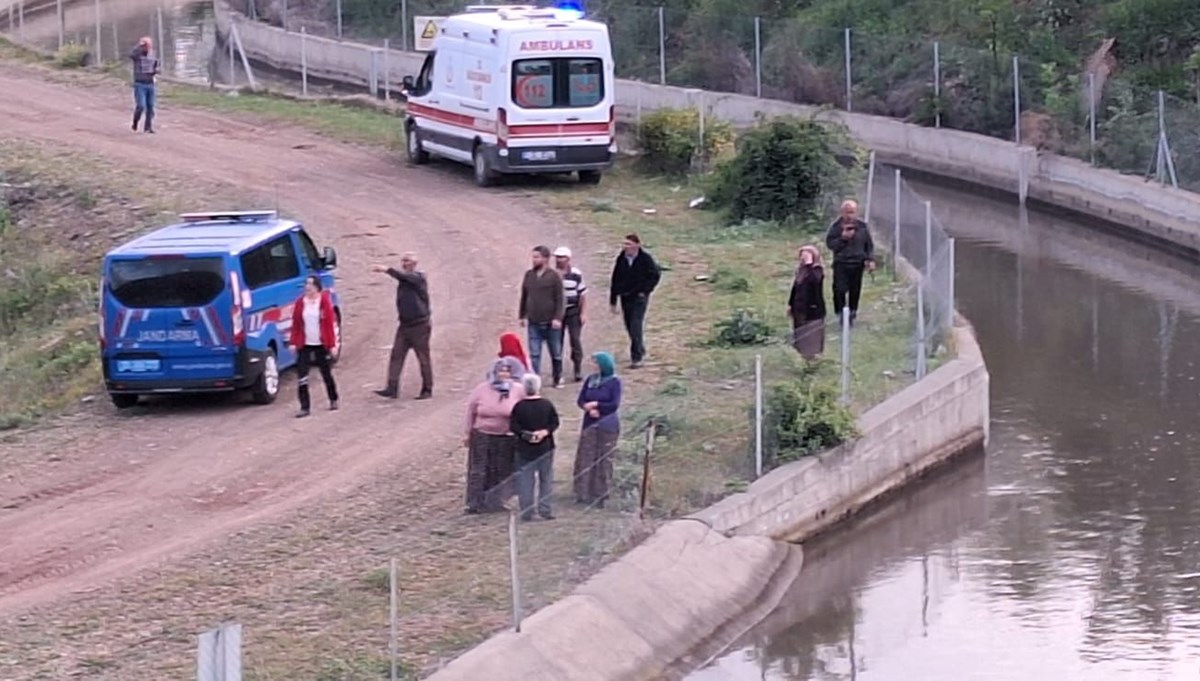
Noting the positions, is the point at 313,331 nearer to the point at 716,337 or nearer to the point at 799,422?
the point at 799,422

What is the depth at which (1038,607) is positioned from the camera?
19.2 meters

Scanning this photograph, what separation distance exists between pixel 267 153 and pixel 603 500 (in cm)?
2131

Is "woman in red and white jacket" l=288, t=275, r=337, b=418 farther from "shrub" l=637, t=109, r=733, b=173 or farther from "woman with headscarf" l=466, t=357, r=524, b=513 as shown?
"shrub" l=637, t=109, r=733, b=173

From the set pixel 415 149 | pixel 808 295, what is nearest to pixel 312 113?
pixel 415 149

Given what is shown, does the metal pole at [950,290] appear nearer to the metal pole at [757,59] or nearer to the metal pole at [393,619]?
the metal pole at [393,619]

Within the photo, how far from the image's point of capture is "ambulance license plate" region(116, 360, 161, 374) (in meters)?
23.3

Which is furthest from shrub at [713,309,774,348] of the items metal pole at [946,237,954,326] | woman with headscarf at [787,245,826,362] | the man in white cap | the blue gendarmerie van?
the blue gendarmerie van

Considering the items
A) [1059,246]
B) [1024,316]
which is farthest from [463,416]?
[1059,246]

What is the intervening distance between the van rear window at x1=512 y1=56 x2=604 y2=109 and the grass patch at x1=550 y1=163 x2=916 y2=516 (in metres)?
1.51

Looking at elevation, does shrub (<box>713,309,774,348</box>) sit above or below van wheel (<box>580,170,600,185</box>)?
below

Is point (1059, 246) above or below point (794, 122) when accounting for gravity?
below

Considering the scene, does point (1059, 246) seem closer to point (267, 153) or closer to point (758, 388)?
point (267, 153)

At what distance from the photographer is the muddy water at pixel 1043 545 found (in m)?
18.1

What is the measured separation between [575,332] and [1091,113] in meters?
19.6
